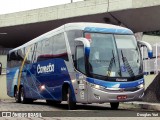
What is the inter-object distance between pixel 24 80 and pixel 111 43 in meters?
8.42

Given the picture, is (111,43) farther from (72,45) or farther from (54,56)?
(54,56)

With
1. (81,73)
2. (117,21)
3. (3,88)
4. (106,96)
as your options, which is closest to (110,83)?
(106,96)

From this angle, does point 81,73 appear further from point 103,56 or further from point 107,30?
point 107,30

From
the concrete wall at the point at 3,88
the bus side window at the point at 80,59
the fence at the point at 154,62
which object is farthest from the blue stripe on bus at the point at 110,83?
the concrete wall at the point at 3,88

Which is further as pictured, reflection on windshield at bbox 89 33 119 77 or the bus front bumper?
reflection on windshield at bbox 89 33 119 77

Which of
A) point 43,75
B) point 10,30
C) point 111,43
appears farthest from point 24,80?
point 10,30

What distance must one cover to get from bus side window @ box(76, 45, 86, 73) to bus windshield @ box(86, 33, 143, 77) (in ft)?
1.04

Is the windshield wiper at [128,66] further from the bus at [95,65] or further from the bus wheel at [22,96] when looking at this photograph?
the bus wheel at [22,96]

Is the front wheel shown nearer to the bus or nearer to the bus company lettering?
the bus company lettering

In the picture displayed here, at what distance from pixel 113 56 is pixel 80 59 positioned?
120cm

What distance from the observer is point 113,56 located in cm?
1523

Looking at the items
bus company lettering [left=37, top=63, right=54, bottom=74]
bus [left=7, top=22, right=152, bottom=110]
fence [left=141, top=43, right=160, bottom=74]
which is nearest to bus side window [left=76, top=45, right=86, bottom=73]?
bus [left=7, top=22, right=152, bottom=110]

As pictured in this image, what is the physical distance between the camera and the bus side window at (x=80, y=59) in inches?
597

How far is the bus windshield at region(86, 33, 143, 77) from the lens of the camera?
14953 millimetres
